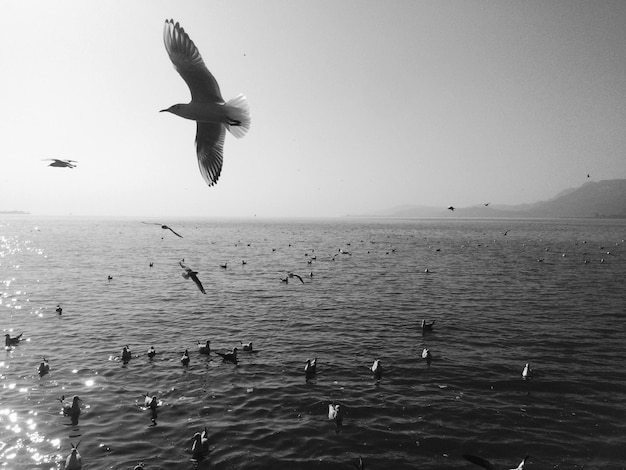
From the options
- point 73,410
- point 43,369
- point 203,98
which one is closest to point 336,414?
point 73,410

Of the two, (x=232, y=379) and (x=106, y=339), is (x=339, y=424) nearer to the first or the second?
(x=232, y=379)

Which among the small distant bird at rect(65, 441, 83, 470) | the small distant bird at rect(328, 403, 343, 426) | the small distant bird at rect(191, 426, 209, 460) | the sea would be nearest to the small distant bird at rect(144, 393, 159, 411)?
the sea

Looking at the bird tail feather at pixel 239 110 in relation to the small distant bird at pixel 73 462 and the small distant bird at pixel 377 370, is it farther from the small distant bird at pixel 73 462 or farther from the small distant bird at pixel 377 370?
the small distant bird at pixel 377 370

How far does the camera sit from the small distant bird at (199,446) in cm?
1161

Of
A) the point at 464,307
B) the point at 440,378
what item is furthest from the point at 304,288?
the point at 440,378

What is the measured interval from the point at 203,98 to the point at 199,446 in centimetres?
1013

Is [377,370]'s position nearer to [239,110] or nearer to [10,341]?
[239,110]

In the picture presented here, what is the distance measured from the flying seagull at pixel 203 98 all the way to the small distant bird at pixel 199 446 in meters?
9.07

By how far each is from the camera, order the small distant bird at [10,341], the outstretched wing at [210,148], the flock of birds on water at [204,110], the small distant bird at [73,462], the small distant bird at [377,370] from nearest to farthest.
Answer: the flock of birds on water at [204,110] < the outstretched wing at [210,148] < the small distant bird at [73,462] < the small distant bird at [377,370] < the small distant bird at [10,341]

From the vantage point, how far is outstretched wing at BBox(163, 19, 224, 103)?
19.8 ft

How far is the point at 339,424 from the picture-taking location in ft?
44.3

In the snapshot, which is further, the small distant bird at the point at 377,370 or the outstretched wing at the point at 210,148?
the small distant bird at the point at 377,370

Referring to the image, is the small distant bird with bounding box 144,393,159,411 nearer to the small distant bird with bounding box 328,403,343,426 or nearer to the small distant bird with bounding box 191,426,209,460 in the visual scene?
the small distant bird with bounding box 191,426,209,460

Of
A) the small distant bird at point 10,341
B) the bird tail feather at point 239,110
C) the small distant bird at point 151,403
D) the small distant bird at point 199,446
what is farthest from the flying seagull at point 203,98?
the small distant bird at point 10,341
